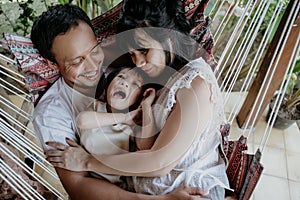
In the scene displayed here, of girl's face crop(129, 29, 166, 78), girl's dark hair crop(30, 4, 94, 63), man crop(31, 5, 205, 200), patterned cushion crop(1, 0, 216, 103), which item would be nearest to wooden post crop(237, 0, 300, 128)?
patterned cushion crop(1, 0, 216, 103)

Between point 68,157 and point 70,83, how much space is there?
0.24 meters

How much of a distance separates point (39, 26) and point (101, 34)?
0.23 meters

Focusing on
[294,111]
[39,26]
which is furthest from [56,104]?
[294,111]

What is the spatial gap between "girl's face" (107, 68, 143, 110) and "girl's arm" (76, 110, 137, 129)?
27 millimetres

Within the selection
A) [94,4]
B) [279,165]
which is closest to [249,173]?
[279,165]

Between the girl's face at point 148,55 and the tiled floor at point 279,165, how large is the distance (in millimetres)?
794

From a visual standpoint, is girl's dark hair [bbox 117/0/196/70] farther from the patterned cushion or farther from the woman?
the patterned cushion

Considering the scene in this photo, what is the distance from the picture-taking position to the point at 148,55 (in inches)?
35.7

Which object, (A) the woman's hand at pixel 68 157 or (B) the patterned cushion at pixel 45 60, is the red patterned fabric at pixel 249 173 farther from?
(A) the woman's hand at pixel 68 157

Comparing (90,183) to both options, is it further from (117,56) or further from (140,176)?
(117,56)

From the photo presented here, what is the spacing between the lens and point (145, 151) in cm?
85

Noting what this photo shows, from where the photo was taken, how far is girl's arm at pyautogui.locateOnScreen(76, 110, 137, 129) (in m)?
0.90

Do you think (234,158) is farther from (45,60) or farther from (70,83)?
(45,60)

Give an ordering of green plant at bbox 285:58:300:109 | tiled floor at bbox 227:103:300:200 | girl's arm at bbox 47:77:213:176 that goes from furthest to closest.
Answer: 1. green plant at bbox 285:58:300:109
2. tiled floor at bbox 227:103:300:200
3. girl's arm at bbox 47:77:213:176
